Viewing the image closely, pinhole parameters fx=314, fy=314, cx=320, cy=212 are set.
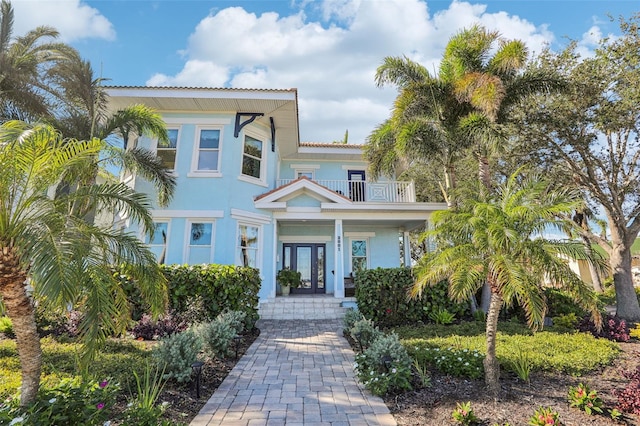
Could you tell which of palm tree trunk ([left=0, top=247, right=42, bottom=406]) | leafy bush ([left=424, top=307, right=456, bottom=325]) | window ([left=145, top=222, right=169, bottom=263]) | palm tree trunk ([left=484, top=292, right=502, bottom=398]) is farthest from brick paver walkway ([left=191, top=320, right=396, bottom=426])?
window ([left=145, top=222, right=169, bottom=263])

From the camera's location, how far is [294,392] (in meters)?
4.59

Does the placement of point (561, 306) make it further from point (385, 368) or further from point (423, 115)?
point (385, 368)

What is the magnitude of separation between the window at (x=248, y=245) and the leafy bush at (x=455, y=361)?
774 centimetres

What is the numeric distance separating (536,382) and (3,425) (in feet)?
20.6

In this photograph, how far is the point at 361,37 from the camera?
31.4 ft

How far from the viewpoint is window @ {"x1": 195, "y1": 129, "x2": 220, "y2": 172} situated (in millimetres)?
11938

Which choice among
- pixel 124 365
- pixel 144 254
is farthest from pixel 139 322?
pixel 144 254

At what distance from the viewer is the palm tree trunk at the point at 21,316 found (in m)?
3.17

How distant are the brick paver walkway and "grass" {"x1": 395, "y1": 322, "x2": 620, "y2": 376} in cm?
160

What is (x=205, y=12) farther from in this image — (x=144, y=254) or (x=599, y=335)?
(x=599, y=335)

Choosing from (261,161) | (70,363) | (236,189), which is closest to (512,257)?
(70,363)

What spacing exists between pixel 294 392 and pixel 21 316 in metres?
3.41

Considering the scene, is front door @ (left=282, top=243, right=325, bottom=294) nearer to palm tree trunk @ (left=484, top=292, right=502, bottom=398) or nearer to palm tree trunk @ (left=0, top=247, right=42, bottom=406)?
palm tree trunk @ (left=484, top=292, right=502, bottom=398)

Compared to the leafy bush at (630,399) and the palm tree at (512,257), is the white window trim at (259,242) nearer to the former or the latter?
the palm tree at (512,257)
